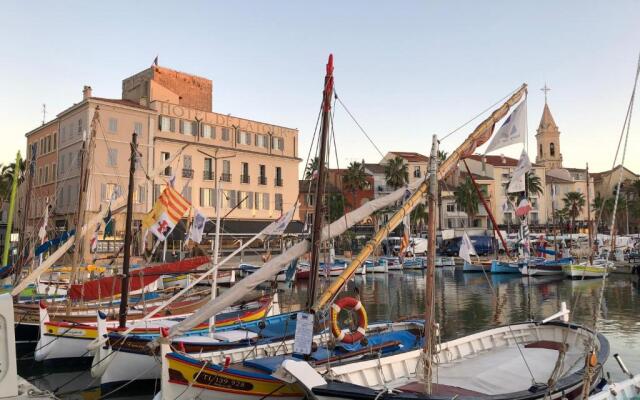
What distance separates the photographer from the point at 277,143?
68500 millimetres

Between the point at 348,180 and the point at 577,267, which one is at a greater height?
the point at 348,180

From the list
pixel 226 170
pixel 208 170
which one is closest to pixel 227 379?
pixel 208 170

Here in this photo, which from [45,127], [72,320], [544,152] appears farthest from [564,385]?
[544,152]

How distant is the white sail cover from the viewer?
1187 centimetres

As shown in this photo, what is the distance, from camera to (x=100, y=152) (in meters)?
53.8

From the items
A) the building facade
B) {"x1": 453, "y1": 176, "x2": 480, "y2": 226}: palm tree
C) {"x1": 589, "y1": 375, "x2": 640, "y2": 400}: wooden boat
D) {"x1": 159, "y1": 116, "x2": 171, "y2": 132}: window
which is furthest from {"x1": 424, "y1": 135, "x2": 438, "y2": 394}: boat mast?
{"x1": 453, "y1": 176, "x2": 480, "y2": 226}: palm tree

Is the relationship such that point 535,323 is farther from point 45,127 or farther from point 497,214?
point 497,214

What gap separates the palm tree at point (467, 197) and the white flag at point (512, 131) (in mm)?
74803

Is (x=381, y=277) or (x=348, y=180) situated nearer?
(x=381, y=277)

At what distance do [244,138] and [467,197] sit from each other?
42383 mm

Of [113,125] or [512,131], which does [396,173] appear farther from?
[512,131]

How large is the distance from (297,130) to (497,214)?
48.0 meters

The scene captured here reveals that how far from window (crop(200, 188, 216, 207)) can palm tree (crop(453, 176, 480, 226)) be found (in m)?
43.6

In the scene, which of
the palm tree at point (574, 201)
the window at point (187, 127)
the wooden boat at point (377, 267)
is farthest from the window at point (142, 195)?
the palm tree at point (574, 201)
